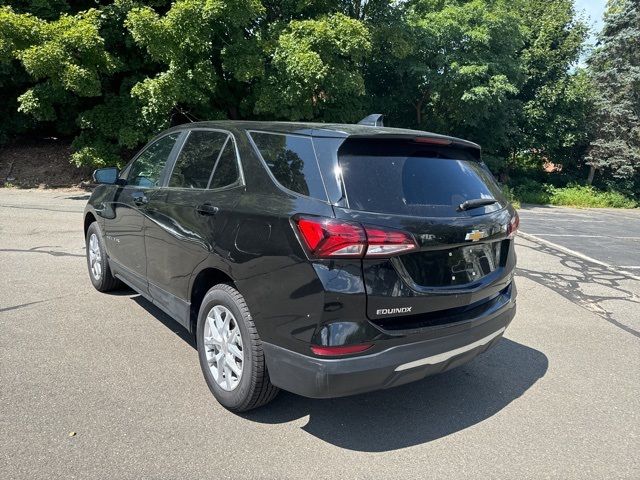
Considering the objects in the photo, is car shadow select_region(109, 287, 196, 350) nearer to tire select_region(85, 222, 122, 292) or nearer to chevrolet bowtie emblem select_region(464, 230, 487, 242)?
tire select_region(85, 222, 122, 292)

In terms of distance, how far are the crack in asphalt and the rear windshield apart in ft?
10.5

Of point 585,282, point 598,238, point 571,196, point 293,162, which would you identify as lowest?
point 571,196

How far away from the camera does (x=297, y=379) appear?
257cm

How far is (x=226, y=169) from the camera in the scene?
10.7ft

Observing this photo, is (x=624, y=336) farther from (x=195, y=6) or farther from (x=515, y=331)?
(x=195, y=6)

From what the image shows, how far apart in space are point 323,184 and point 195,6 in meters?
11.8

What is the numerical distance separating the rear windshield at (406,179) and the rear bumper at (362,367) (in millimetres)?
744

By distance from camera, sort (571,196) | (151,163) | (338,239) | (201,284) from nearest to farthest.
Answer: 1. (338,239)
2. (201,284)
3. (151,163)
4. (571,196)

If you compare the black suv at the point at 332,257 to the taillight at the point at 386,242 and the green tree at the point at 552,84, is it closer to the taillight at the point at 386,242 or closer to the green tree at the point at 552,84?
the taillight at the point at 386,242

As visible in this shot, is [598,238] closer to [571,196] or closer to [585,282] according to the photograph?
[585,282]

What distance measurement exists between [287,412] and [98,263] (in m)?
3.12

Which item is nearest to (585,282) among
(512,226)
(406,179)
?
(512,226)

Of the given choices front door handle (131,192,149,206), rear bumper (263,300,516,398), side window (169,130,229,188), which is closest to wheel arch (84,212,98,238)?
front door handle (131,192,149,206)

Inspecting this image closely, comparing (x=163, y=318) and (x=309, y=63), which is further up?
(x=309, y=63)
